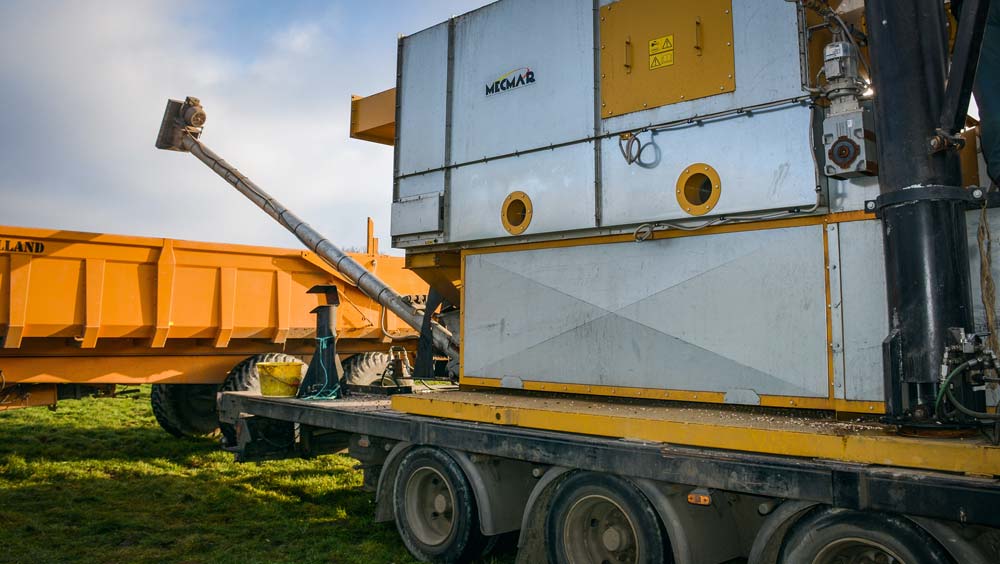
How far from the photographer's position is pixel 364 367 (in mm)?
11031

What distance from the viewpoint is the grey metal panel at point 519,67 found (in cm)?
560

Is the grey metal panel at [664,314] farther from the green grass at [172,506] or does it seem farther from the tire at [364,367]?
the tire at [364,367]

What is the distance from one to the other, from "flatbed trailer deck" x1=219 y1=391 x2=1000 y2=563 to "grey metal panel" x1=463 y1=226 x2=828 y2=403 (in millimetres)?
240

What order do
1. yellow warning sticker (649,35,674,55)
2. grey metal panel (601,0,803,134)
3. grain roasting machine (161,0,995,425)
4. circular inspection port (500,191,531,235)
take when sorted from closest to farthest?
grain roasting machine (161,0,995,425)
grey metal panel (601,0,803,134)
yellow warning sticker (649,35,674,55)
circular inspection port (500,191,531,235)

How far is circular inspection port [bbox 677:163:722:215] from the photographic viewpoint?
189 inches

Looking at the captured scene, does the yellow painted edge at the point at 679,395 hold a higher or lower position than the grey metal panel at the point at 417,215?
lower

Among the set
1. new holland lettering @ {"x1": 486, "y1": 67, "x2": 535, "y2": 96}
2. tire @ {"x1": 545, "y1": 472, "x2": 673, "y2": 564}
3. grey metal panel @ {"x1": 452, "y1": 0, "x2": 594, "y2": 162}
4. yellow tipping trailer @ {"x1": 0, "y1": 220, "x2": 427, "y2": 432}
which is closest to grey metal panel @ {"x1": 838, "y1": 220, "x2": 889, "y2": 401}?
tire @ {"x1": 545, "y1": 472, "x2": 673, "y2": 564}

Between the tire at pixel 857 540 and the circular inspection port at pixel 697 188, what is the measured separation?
2.00 meters

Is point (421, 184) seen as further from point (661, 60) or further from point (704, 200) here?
point (704, 200)

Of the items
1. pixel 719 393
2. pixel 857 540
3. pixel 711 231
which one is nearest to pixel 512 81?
pixel 711 231

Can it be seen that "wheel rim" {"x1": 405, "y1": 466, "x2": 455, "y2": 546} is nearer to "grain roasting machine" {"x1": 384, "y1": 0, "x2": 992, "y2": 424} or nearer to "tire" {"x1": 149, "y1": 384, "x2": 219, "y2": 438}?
"grain roasting machine" {"x1": 384, "y1": 0, "x2": 992, "y2": 424}

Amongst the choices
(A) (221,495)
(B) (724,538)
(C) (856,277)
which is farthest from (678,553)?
(A) (221,495)

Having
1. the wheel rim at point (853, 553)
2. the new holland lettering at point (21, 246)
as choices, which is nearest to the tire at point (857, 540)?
the wheel rim at point (853, 553)

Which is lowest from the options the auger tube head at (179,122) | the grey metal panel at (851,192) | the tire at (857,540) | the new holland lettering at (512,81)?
the tire at (857,540)
